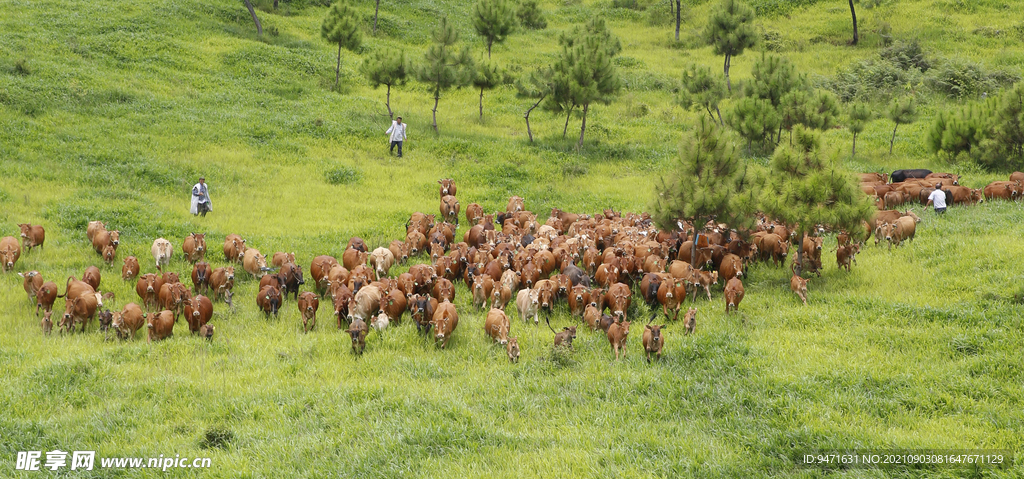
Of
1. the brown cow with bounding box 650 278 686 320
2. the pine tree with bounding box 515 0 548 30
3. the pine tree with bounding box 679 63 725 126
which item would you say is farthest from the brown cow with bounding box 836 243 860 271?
the pine tree with bounding box 515 0 548 30

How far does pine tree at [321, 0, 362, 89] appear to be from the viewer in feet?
129

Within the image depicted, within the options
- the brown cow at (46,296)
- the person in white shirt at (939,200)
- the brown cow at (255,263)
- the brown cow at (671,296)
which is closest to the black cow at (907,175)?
the person in white shirt at (939,200)

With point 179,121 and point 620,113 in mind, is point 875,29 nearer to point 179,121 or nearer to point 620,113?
point 620,113

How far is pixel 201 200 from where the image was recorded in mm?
21281

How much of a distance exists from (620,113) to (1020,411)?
30.7 m

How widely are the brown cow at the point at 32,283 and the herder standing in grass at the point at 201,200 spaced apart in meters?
6.65

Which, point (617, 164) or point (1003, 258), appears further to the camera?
point (617, 164)

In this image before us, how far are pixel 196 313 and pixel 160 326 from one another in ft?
2.14

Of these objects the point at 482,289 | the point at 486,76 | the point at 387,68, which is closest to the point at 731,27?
the point at 486,76

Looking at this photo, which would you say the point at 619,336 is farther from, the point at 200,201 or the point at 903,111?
the point at 903,111

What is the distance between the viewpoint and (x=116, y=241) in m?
17.7

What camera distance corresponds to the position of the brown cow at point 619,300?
13828 millimetres

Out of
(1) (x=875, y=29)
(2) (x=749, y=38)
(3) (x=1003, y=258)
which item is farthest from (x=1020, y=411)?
(1) (x=875, y=29)

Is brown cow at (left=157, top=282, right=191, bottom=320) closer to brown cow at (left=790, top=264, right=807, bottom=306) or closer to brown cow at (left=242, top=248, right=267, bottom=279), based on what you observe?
brown cow at (left=242, top=248, right=267, bottom=279)
